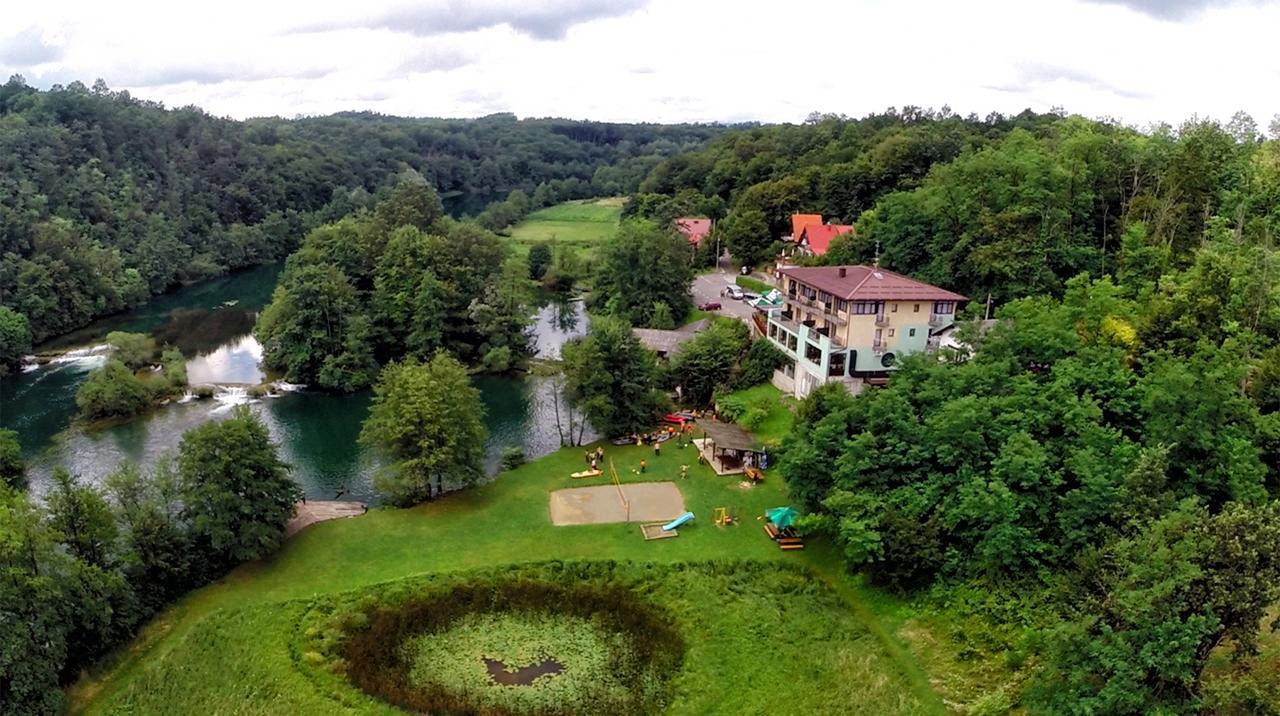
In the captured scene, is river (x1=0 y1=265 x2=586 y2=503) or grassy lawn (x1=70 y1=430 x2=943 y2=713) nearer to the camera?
grassy lawn (x1=70 y1=430 x2=943 y2=713)

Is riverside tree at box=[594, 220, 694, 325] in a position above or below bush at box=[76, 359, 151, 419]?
above

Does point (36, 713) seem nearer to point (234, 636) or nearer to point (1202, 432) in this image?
point (234, 636)

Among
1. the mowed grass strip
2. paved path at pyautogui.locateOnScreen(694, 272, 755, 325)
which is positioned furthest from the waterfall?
paved path at pyautogui.locateOnScreen(694, 272, 755, 325)

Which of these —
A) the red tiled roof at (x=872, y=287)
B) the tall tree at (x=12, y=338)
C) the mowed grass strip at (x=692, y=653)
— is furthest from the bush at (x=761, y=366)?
the tall tree at (x=12, y=338)

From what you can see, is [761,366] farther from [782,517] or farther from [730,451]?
[782,517]

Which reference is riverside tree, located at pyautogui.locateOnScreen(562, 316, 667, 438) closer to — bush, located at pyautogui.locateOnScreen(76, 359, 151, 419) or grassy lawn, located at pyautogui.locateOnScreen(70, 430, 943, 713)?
grassy lawn, located at pyautogui.locateOnScreen(70, 430, 943, 713)

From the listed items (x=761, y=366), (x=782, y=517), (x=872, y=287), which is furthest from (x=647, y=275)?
(x=782, y=517)

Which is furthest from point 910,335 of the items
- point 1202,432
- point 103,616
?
point 103,616
